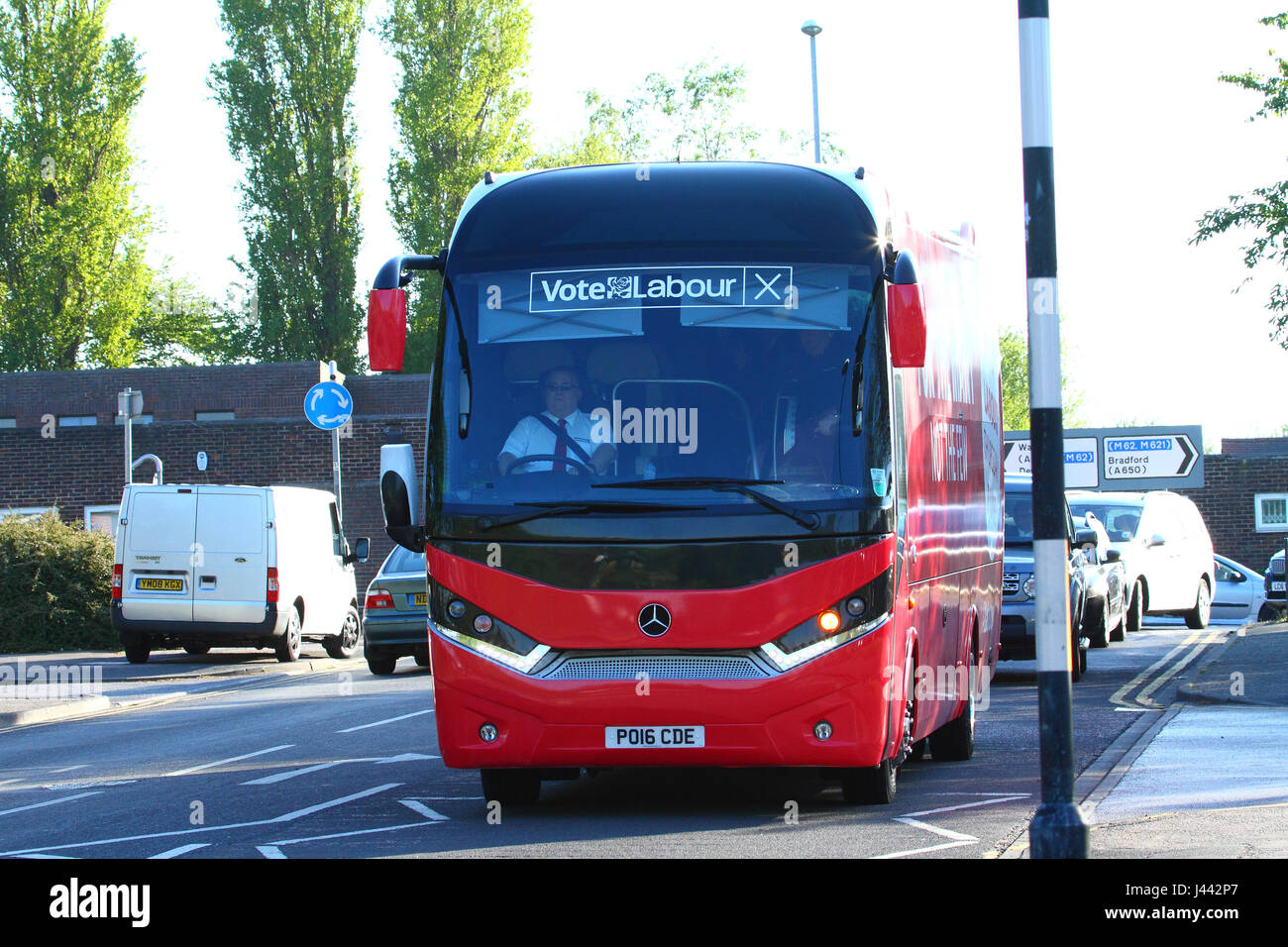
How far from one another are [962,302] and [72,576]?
62.2ft

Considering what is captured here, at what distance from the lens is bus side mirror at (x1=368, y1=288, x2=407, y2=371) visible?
29.8 ft

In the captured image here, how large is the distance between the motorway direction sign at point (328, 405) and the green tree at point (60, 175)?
115ft

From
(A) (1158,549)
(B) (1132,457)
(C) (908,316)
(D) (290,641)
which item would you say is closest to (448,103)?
(B) (1132,457)

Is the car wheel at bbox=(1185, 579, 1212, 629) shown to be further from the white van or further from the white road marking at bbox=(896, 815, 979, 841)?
the white road marking at bbox=(896, 815, 979, 841)

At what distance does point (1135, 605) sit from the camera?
2919 centimetres

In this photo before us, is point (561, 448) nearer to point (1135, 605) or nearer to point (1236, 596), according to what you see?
point (1135, 605)

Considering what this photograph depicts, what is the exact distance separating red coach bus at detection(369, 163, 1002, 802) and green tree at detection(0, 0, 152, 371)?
50.8 metres

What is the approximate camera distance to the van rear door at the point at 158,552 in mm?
23531

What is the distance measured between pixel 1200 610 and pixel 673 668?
2418 centimetres

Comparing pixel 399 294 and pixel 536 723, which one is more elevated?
pixel 399 294

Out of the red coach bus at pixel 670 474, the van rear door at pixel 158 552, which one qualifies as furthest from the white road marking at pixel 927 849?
the van rear door at pixel 158 552
